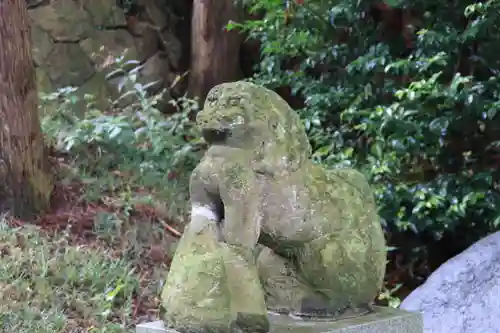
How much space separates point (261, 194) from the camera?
1.73 meters

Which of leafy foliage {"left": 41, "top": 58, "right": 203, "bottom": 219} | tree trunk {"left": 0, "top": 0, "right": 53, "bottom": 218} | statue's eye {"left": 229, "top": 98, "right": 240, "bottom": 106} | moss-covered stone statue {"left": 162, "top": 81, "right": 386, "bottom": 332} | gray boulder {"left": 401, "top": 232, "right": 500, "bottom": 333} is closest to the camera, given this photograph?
moss-covered stone statue {"left": 162, "top": 81, "right": 386, "bottom": 332}

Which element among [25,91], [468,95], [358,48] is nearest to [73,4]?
[25,91]

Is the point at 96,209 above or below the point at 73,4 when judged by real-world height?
below

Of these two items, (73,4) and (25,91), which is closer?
(25,91)

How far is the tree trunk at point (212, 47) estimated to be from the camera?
5.79 meters

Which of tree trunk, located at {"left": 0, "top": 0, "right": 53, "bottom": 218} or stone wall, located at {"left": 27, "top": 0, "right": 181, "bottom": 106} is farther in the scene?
stone wall, located at {"left": 27, "top": 0, "right": 181, "bottom": 106}

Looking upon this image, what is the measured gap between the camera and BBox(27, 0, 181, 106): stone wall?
18.4ft

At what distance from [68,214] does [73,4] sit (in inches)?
93.7

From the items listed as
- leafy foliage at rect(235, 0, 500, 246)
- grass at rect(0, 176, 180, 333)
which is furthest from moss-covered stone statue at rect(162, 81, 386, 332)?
leafy foliage at rect(235, 0, 500, 246)

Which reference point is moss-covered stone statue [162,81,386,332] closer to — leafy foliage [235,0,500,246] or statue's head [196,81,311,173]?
statue's head [196,81,311,173]

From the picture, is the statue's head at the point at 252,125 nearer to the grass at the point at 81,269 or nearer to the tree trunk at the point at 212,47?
the grass at the point at 81,269

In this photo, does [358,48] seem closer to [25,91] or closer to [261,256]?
[25,91]

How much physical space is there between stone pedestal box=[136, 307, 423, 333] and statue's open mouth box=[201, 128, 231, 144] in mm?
478

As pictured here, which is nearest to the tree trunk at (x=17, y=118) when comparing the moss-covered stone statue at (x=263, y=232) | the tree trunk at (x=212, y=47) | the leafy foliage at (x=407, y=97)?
the leafy foliage at (x=407, y=97)
